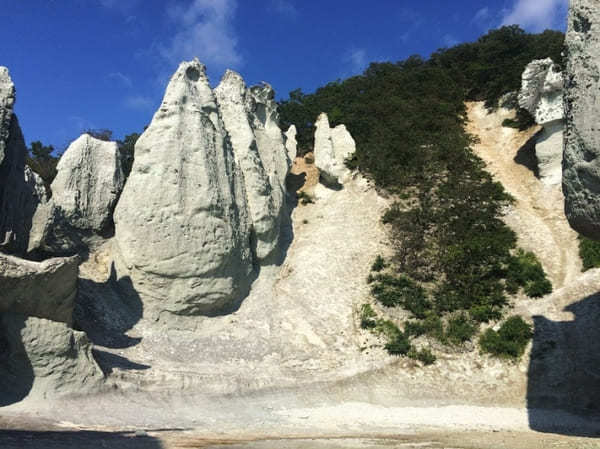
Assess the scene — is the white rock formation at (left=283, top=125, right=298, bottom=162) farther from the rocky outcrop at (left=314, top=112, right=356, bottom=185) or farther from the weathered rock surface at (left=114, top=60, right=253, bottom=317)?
the weathered rock surface at (left=114, top=60, right=253, bottom=317)

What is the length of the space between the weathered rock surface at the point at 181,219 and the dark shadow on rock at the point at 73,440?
6507mm

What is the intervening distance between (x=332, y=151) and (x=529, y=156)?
974 cm

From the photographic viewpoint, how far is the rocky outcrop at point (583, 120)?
19.0ft

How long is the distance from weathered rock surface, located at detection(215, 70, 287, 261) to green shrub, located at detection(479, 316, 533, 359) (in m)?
8.21

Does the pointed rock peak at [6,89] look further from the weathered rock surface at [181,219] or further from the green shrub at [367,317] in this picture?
the green shrub at [367,317]

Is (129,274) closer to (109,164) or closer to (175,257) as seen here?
(175,257)

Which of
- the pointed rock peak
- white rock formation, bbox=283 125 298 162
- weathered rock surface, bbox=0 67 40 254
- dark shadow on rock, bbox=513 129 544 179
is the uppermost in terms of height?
white rock formation, bbox=283 125 298 162

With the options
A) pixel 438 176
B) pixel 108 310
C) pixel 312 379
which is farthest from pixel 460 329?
pixel 108 310

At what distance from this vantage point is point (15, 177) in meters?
11.0

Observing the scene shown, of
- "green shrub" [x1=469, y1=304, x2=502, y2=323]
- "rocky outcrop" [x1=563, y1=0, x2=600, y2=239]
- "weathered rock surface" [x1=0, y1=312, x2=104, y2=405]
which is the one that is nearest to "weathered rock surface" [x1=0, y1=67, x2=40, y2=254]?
"weathered rock surface" [x1=0, y1=312, x2=104, y2=405]

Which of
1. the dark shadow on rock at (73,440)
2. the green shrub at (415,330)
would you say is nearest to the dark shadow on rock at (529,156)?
the green shrub at (415,330)

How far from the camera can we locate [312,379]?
1312 cm

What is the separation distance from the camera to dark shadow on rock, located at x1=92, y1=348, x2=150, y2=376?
11016 mm

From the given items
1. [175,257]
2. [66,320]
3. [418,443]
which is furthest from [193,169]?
[418,443]
